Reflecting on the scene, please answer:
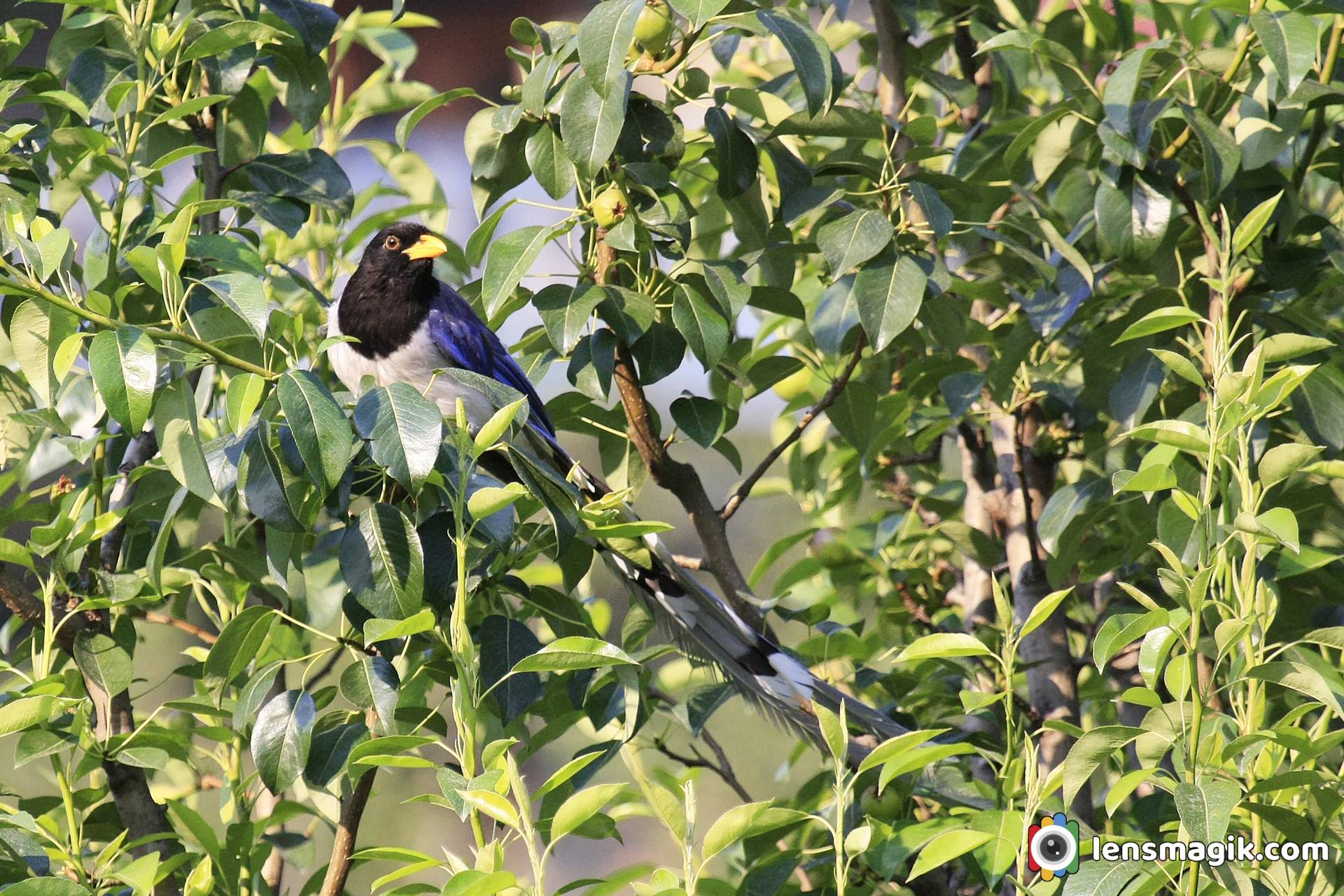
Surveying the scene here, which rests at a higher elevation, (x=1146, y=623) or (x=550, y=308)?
(x=550, y=308)

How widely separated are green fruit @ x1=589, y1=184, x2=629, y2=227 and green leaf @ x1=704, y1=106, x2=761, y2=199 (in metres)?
0.21

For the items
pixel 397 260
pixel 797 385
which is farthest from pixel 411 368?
pixel 797 385

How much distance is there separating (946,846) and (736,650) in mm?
1211

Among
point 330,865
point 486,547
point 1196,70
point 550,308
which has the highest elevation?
point 1196,70

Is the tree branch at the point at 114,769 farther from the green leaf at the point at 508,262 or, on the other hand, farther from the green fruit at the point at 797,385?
the green fruit at the point at 797,385

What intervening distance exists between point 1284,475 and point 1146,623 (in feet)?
1.15

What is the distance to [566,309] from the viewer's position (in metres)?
2.28

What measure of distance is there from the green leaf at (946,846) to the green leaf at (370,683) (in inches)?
29.6

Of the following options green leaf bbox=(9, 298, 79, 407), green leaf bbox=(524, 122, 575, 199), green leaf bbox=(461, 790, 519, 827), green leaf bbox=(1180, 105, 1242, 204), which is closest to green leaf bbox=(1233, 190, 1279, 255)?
green leaf bbox=(1180, 105, 1242, 204)

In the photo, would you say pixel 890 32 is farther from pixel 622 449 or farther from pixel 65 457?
pixel 65 457

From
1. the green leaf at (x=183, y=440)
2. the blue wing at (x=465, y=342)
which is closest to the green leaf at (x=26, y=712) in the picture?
the green leaf at (x=183, y=440)

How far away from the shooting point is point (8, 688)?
204 centimetres

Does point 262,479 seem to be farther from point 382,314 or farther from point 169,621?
point 382,314

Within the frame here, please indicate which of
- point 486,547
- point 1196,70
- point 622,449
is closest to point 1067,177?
point 1196,70
